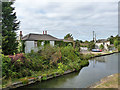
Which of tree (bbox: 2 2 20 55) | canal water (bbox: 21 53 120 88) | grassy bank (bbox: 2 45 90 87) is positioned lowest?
canal water (bbox: 21 53 120 88)

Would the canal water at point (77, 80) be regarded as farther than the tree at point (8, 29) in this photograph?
No

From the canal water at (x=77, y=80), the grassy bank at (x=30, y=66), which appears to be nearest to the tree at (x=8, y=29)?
the grassy bank at (x=30, y=66)

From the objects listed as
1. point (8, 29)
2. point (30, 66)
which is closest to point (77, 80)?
point (30, 66)

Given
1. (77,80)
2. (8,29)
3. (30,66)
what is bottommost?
(77,80)

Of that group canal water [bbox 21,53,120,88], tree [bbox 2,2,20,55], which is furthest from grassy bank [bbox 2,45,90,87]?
tree [bbox 2,2,20,55]

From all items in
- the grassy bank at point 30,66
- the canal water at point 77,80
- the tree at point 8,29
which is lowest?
the canal water at point 77,80

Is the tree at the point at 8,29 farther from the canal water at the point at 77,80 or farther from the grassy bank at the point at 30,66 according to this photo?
the canal water at the point at 77,80

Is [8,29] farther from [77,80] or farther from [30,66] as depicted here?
[77,80]

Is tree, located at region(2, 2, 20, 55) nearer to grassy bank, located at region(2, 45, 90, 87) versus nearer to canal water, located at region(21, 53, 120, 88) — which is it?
grassy bank, located at region(2, 45, 90, 87)

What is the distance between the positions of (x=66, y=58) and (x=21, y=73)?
19.1 feet

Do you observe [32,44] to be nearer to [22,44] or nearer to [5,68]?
[22,44]

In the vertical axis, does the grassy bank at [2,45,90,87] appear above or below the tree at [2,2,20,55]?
below

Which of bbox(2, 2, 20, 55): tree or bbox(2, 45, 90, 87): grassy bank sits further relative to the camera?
bbox(2, 2, 20, 55): tree

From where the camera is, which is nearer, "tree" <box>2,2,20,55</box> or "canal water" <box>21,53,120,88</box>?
"canal water" <box>21,53,120,88</box>
